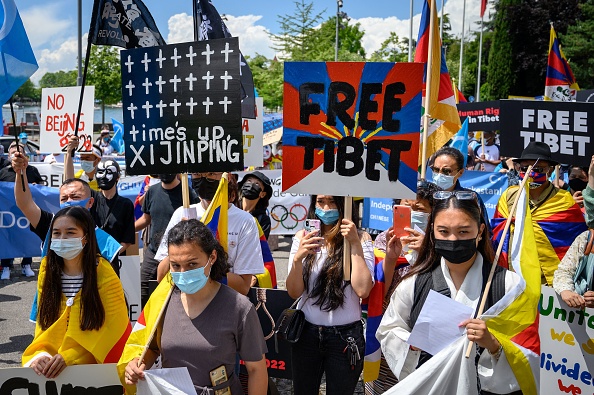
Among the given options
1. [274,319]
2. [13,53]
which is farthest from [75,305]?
[13,53]

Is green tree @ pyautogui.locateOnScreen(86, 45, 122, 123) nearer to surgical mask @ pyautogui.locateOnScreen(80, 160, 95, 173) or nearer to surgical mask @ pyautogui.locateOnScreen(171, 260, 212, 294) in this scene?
surgical mask @ pyautogui.locateOnScreen(80, 160, 95, 173)

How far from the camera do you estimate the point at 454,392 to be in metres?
2.95

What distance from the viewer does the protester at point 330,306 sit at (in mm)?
3791

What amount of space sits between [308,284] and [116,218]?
8.33 ft

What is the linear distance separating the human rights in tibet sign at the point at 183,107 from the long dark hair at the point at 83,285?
44cm

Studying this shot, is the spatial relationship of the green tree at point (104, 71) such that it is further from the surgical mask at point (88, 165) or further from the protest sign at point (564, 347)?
the protest sign at point (564, 347)

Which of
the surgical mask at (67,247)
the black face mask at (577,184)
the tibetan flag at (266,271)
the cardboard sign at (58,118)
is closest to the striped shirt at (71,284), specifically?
the surgical mask at (67,247)

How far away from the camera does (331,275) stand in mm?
3887

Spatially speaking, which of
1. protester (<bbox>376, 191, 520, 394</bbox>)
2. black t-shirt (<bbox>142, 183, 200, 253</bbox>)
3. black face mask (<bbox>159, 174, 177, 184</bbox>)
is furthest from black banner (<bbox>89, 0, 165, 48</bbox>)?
protester (<bbox>376, 191, 520, 394</bbox>)

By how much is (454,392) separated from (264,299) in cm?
221

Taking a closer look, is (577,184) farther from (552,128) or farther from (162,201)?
(162,201)

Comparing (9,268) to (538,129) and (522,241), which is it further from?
(522,241)

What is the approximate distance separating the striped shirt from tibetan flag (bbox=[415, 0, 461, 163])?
4.04 meters

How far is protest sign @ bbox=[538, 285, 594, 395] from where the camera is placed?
411 centimetres
